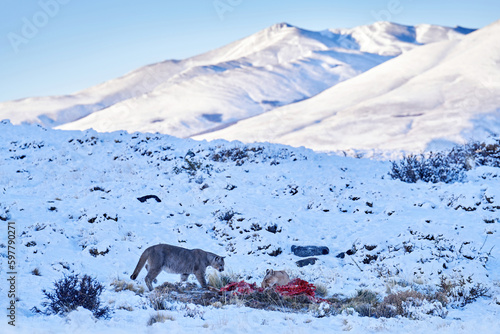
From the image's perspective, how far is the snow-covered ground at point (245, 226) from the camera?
6.64 metres

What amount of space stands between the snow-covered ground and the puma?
787 millimetres

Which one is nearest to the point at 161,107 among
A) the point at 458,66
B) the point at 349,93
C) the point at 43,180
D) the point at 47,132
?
the point at 349,93

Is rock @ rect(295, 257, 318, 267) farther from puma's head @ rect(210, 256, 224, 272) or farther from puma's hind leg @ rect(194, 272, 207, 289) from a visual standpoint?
puma's hind leg @ rect(194, 272, 207, 289)

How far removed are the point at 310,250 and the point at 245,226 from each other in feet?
8.85

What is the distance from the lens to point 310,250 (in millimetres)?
12766

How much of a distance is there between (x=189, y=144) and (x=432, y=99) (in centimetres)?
6826

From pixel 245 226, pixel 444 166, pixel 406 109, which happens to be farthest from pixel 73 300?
pixel 406 109

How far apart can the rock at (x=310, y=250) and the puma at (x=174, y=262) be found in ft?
12.1

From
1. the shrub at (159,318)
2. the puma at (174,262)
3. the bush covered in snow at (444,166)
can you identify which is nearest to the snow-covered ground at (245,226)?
the shrub at (159,318)

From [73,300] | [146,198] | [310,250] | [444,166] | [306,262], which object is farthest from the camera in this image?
[444,166]

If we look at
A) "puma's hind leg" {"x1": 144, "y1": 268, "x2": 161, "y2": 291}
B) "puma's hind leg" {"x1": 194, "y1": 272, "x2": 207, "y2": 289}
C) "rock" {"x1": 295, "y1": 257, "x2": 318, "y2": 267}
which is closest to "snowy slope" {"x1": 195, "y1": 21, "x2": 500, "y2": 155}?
"rock" {"x1": 295, "y1": 257, "x2": 318, "y2": 267}

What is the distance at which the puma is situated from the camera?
28.8 ft

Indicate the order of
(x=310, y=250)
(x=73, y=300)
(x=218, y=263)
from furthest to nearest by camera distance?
1. (x=310, y=250)
2. (x=218, y=263)
3. (x=73, y=300)

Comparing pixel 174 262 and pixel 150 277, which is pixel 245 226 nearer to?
pixel 174 262
